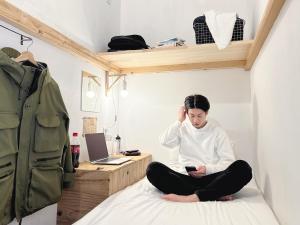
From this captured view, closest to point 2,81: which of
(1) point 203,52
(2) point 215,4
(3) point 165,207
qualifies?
(3) point 165,207

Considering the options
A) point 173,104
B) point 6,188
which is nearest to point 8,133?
point 6,188

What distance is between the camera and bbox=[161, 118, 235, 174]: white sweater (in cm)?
190

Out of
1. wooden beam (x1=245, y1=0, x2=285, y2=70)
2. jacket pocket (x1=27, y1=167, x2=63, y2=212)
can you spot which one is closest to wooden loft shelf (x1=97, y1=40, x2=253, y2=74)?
wooden beam (x1=245, y1=0, x2=285, y2=70)

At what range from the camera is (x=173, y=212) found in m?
1.23

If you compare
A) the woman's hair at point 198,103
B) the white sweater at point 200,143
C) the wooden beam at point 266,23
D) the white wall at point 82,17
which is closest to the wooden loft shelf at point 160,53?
the wooden beam at point 266,23

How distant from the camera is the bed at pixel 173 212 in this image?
111 cm

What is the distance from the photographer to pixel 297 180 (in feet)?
3.34

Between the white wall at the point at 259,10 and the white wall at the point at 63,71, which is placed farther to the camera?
the white wall at the point at 259,10

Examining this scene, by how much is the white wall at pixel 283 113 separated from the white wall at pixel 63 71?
1.40m

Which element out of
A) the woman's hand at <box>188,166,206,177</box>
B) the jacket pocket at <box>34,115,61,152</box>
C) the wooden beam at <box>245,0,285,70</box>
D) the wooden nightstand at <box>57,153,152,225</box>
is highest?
the wooden beam at <box>245,0,285,70</box>

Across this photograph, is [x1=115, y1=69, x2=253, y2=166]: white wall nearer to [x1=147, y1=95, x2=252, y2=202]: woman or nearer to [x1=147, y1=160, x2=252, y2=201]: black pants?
[x1=147, y1=95, x2=252, y2=202]: woman

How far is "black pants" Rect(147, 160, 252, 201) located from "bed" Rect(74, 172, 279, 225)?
71 millimetres

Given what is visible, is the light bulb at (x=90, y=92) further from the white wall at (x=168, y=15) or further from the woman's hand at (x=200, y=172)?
the woman's hand at (x=200, y=172)

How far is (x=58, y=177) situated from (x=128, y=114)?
1.47 meters
